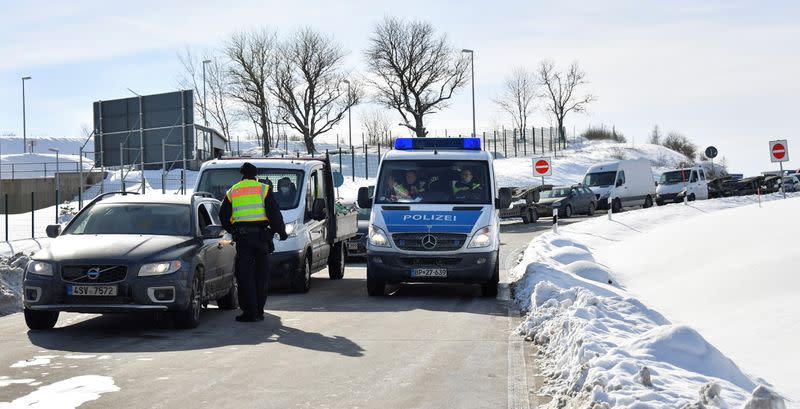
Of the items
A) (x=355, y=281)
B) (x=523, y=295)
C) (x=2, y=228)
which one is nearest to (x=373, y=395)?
(x=523, y=295)

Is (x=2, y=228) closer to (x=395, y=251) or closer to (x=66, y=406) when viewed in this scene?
(x=395, y=251)

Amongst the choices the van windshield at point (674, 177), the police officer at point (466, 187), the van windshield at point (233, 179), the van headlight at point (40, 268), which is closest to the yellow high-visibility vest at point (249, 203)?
the van headlight at point (40, 268)

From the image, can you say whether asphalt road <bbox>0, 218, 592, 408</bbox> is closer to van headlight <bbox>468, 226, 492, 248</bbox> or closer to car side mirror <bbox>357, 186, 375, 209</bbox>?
van headlight <bbox>468, 226, 492, 248</bbox>

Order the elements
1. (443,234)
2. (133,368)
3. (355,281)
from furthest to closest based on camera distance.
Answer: (355,281) < (443,234) < (133,368)

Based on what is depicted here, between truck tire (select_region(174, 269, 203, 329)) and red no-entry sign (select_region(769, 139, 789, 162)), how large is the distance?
38915 mm

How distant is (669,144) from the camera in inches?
4294

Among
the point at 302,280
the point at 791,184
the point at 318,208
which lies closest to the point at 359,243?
the point at 318,208

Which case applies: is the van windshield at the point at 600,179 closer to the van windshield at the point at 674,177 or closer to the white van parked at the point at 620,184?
the white van parked at the point at 620,184

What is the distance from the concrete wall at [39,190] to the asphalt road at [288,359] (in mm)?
34739

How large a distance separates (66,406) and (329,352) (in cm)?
323

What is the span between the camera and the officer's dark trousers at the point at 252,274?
498 inches

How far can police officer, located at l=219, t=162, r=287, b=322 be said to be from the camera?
12836mm

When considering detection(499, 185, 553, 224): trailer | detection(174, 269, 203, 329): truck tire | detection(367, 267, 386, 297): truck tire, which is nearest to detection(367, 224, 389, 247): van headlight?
detection(367, 267, 386, 297): truck tire

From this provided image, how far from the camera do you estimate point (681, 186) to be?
53594 mm
